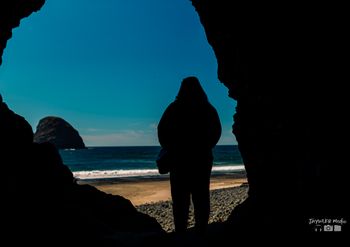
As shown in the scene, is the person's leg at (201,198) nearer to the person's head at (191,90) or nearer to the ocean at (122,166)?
the person's head at (191,90)

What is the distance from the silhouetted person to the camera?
18.3 feet

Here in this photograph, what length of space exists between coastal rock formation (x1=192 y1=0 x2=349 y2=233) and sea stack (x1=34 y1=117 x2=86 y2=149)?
602 feet

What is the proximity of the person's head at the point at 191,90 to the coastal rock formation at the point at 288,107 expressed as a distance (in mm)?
921

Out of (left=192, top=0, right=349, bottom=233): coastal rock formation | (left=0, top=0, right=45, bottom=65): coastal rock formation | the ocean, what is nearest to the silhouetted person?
(left=192, top=0, right=349, bottom=233): coastal rock formation

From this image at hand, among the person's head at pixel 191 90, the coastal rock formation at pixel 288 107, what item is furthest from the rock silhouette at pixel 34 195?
the person's head at pixel 191 90

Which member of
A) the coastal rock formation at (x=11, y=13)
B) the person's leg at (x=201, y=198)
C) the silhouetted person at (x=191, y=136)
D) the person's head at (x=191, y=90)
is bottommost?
the person's leg at (x=201, y=198)

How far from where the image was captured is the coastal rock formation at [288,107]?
3977 millimetres

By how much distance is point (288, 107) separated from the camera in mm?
4676

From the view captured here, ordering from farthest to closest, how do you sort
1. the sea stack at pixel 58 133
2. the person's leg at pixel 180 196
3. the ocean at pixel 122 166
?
Answer: the sea stack at pixel 58 133
the ocean at pixel 122 166
the person's leg at pixel 180 196

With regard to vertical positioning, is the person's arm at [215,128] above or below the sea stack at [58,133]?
below

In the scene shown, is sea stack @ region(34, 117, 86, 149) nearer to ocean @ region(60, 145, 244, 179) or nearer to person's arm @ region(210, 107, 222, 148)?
ocean @ region(60, 145, 244, 179)

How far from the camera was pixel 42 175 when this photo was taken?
6.58 meters

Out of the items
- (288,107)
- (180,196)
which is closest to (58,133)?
(180,196)

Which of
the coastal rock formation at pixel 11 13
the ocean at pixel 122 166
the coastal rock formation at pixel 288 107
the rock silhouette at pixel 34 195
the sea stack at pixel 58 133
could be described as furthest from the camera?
the sea stack at pixel 58 133
